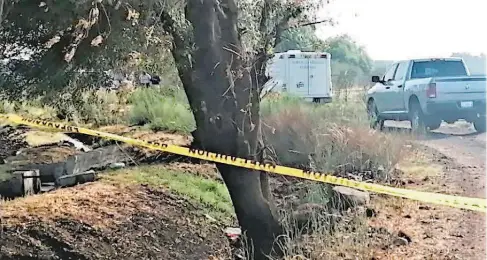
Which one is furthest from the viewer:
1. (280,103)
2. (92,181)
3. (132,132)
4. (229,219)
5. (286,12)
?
(132,132)

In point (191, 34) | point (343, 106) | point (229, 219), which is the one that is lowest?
point (229, 219)

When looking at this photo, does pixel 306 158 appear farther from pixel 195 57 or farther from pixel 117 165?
pixel 195 57

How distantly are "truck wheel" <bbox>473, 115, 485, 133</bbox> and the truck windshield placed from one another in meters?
1.29

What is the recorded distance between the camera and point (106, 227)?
25.4 feet

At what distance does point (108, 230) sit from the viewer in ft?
25.2

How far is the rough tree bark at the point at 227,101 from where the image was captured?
21.2 ft

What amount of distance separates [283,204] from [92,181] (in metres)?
2.82

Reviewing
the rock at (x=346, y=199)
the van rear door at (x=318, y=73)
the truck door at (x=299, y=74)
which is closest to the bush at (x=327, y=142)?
the rock at (x=346, y=199)

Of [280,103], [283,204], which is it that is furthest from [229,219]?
[280,103]

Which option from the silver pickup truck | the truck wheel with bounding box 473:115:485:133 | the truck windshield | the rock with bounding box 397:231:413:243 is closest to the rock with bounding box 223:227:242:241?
the rock with bounding box 397:231:413:243

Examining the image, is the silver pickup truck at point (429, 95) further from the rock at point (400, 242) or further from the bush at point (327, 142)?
the rock at point (400, 242)

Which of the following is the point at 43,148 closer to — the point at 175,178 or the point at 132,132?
the point at 132,132

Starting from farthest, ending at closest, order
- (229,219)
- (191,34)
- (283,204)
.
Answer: (229,219), (283,204), (191,34)

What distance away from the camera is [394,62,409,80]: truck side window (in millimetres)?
16203
